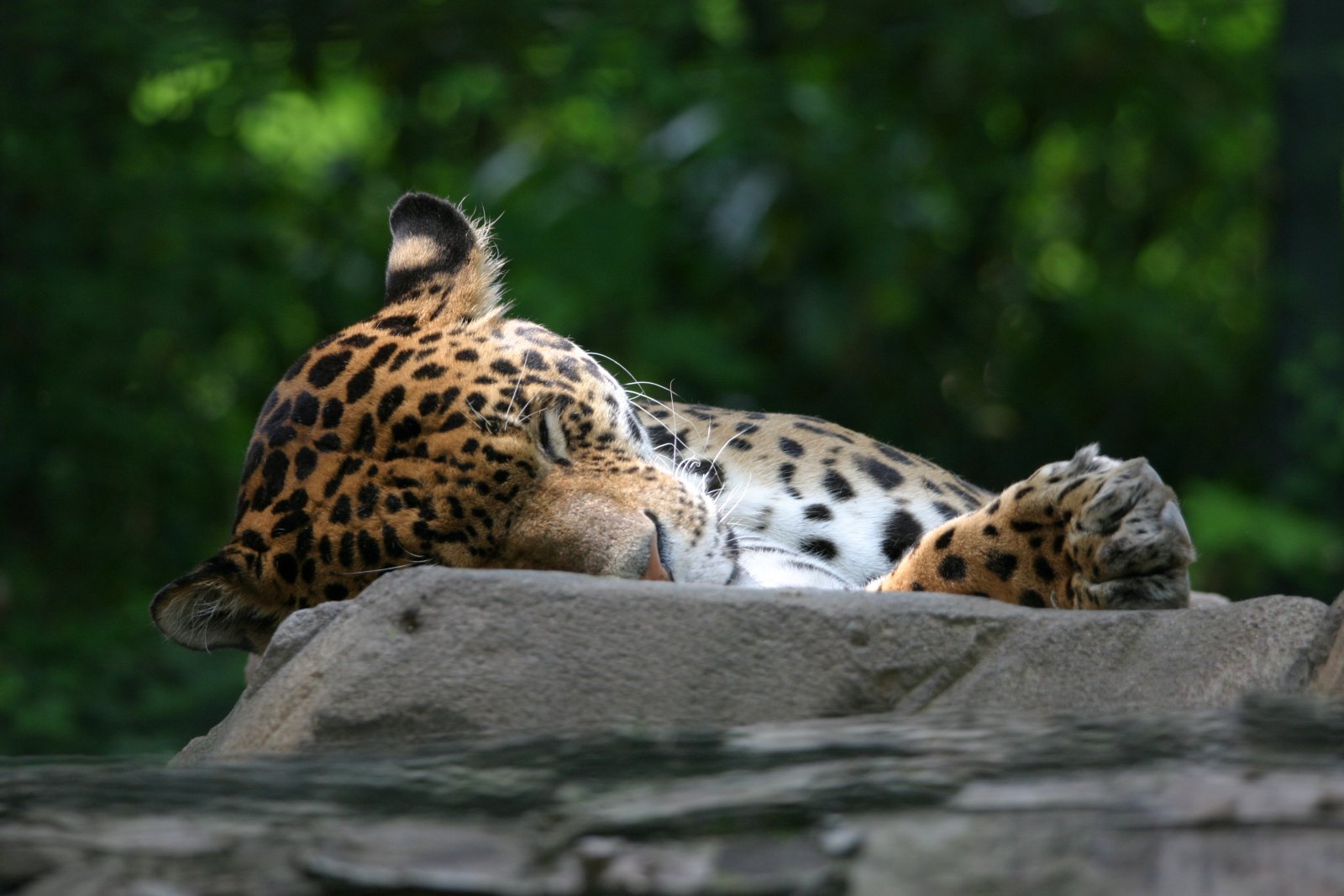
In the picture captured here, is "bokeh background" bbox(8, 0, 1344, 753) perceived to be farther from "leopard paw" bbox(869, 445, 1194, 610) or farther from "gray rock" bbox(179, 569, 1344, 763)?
"gray rock" bbox(179, 569, 1344, 763)

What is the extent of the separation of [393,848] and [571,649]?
0.81 m

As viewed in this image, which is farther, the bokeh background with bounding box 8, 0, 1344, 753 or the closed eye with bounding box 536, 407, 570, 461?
the bokeh background with bounding box 8, 0, 1344, 753

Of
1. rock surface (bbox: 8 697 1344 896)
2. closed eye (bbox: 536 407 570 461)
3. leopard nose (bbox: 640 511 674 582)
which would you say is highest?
closed eye (bbox: 536 407 570 461)

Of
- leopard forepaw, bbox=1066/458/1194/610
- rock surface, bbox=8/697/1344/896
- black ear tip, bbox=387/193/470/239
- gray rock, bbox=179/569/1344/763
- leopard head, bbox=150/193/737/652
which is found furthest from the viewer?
black ear tip, bbox=387/193/470/239

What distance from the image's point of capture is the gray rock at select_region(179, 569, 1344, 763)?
270 cm

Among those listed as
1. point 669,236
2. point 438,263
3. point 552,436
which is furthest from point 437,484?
point 669,236

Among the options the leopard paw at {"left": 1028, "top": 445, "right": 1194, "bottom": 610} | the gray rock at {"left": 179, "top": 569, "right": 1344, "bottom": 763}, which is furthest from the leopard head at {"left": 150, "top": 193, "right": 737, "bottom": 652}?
the leopard paw at {"left": 1028, "top": 445, "right": 1194, "bottom": 610}

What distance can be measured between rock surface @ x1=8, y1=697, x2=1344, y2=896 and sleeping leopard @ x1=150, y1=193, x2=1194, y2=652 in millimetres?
1228

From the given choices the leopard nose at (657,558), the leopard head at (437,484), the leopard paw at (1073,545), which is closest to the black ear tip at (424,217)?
the leopard head at (437,484)

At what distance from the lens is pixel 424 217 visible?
5.08 meters

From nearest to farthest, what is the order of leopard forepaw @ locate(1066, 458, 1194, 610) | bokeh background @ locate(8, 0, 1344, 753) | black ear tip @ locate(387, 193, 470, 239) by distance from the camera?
leopard forepaw @ locate(1066, 458, 1194, 610), black ear tip @ locate(387, 193, 470, 239), bokeh background @ locate(8, 0, 1344, 753)

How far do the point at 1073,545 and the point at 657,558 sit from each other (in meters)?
0.94

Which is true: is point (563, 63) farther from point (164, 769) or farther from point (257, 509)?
point (164, 769)

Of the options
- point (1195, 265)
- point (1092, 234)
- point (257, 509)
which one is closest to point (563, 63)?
point (1092, 234)
